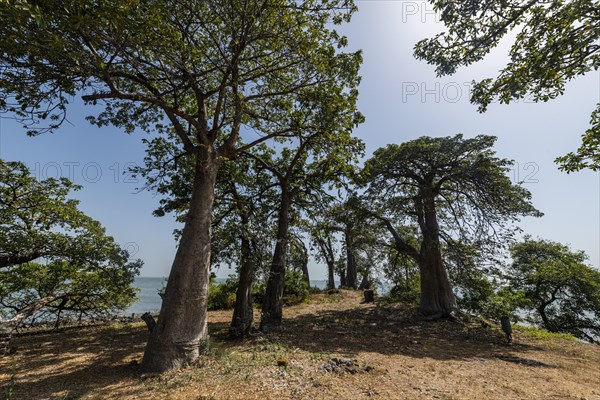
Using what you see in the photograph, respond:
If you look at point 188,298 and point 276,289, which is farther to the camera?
point 276,289

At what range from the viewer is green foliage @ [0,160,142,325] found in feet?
27.9

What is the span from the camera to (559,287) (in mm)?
16453

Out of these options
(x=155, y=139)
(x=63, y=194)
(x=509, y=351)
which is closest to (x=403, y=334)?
(x=509, y=351)

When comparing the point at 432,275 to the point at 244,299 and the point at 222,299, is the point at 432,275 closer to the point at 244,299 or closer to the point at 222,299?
the point at 244,299

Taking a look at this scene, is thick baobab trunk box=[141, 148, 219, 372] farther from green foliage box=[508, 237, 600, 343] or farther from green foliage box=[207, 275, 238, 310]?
green foliage box=[508, 237, 600, 343]

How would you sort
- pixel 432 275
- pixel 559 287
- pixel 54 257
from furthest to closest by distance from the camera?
pixel 559 287, pixel 432 275, pixel 54 257

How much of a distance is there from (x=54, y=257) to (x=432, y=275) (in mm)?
14962

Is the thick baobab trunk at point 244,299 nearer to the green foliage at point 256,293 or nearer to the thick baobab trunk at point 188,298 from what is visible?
the thick baobab trunk at point 188,298

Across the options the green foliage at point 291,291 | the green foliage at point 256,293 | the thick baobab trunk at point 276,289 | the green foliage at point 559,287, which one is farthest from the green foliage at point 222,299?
the green foliage at point 559,287

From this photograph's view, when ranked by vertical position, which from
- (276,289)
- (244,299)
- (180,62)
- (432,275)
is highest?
(180,62)

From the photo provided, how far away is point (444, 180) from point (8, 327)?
614 inches

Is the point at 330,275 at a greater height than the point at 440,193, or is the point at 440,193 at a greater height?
the point at 440,193

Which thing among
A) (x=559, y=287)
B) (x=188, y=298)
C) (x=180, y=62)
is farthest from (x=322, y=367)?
(x=559, y=287)

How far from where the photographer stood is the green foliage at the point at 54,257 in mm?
8492
